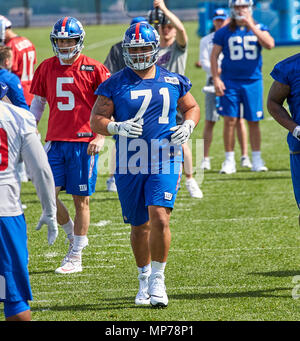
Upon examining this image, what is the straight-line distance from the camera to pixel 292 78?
494cm

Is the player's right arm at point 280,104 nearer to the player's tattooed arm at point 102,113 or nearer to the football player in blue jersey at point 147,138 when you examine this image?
the football player in blue jersey at point 147,138

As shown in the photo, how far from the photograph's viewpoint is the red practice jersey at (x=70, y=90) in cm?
596

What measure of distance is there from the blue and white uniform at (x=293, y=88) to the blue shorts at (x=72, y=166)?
1695mm

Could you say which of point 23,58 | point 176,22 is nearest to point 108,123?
point 176,22

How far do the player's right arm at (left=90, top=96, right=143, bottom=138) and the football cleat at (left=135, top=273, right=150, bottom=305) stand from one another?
989mm

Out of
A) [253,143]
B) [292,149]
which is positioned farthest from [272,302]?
[253,143]

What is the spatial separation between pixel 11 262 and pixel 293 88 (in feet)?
7.31

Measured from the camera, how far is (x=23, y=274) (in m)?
3.82

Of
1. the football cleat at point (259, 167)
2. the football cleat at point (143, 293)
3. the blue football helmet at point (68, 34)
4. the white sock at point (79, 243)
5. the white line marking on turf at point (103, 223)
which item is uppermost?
the blue football helmet at point (68, 34)

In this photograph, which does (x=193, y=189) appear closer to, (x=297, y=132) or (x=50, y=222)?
(x=297, y=132)

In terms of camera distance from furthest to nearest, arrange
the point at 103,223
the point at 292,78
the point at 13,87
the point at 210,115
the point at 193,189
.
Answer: the point at 210,115
the point at 193,189
the point at 103,223
the point at 13,87
the point at 292,78

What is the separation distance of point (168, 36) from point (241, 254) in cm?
286

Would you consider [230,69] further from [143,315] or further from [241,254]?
[143,315]

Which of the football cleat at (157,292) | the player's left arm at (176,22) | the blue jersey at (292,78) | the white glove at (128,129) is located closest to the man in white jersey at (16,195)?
the white glove at (128,129)
